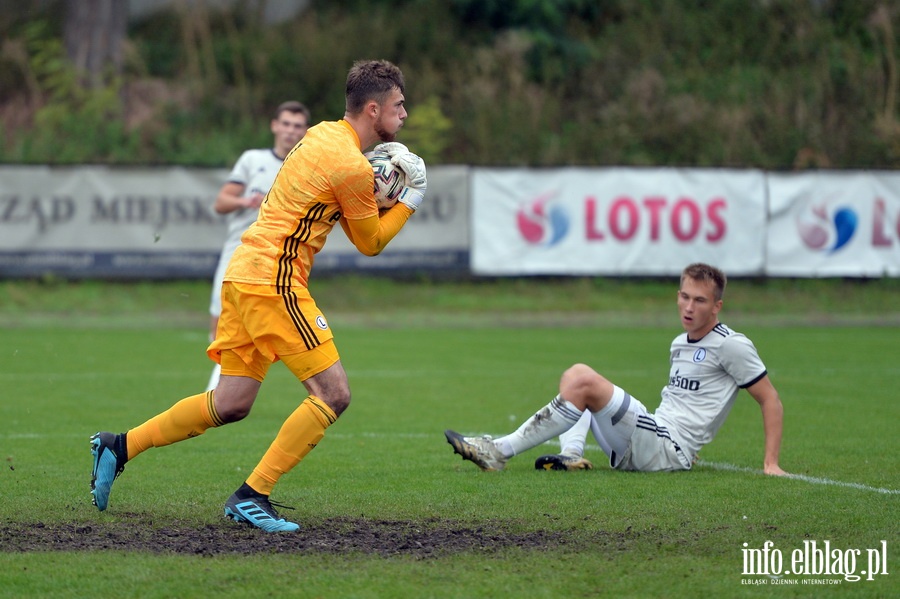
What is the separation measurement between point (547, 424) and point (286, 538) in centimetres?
203

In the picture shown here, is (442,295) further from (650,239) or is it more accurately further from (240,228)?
(240,228)

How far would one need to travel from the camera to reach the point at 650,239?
68.5 feet

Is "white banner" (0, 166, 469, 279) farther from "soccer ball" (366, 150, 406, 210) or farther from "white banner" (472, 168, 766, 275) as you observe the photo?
"soccer ball" (366, 150, 406, 210)

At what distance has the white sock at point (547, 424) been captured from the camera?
269 inches

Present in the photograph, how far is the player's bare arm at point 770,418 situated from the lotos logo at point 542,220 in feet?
45.4

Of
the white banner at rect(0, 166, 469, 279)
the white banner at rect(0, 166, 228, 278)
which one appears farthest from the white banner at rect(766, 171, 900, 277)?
the white banner at rect(0, 166, 228, 278)

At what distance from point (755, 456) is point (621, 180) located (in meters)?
13.3

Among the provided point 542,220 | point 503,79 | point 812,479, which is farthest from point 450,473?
point 503,79

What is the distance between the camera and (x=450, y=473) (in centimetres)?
723

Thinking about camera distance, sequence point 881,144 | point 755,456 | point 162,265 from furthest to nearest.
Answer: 1. point 881,144
2. point 162,265
3. point 755,456

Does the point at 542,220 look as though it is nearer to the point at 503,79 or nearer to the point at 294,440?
the point at 503,79

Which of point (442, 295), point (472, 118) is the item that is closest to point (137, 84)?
point (472, 118)

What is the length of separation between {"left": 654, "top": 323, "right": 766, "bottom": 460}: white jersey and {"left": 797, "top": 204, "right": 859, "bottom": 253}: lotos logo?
1474 centimetres
